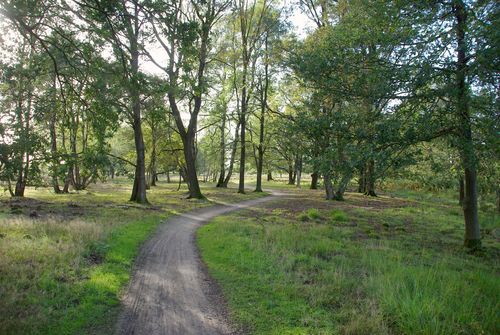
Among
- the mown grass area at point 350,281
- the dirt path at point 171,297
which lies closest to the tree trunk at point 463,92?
the mown grass area at point 350,281

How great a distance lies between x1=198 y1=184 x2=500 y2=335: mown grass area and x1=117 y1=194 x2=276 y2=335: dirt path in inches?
16.9

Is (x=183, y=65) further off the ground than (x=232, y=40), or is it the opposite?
(x=232, y=40)

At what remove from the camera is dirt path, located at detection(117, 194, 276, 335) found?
583cm

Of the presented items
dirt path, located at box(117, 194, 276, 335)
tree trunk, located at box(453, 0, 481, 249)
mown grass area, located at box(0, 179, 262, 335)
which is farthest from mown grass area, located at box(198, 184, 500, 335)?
tree trunk, located at box(453, 0, 481, 249)

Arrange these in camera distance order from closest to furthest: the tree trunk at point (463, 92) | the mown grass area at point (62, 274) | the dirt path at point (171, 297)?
1. the mown grass area at point (62, 274)
2. the dirt path at point (171, 297)
3. the tree trunk at point (463, 92)

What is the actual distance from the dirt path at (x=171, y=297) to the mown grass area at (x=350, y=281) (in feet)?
1.41

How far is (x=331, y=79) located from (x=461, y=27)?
14.0ft

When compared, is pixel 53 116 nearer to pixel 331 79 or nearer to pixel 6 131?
pixel 6 131

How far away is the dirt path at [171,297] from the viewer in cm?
583

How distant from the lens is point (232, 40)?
35.0m

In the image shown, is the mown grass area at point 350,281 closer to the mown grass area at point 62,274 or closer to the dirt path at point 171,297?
the dirt path at point 171,297

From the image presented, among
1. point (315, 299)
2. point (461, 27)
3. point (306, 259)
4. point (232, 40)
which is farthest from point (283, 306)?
point (232, 40)

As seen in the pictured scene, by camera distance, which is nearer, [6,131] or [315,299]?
[315,299]

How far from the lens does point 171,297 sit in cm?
713
